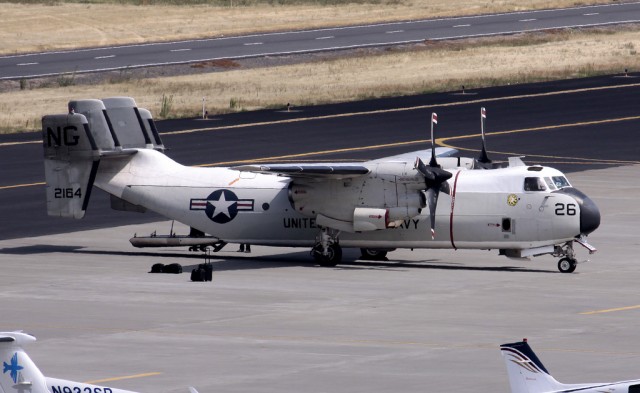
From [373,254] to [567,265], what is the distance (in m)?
6.00

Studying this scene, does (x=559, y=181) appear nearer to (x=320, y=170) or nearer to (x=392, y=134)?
(x=320, y=170)

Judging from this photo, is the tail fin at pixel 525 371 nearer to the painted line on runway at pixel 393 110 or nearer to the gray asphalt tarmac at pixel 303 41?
the painted line on runway at pixel 393 110

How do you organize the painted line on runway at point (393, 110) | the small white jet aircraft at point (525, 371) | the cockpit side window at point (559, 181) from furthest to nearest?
the painted line on runway at point (393, 110)
the cockpit side window at point (559, 181)
the small white jet aircraft at point (525, 371)

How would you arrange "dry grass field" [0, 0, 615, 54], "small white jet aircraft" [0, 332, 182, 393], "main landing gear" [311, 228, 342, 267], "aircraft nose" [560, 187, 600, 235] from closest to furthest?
"small white jet aircraft" [0, 332, 182, 393] → "aircraft nose" [560, 187, 600, 235] → "main landing gear" [311, 228, 342, 267] → "dry grass field" [0, 0, 615, 54]

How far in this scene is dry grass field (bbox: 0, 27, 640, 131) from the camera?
80.2 metres

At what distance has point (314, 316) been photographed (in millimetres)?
32312

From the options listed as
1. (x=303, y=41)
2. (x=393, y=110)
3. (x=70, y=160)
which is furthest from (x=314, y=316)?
(x=303, y=41)

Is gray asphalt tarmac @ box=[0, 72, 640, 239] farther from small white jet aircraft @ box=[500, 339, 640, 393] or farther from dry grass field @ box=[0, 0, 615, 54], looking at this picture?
dry grass field @ box=[0, 0, 615, 54]

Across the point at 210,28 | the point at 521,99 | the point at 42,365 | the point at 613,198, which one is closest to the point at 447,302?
the point at 42,365

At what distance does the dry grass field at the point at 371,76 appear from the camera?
8025 cm

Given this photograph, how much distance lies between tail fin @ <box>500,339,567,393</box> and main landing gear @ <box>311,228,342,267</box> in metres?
20.7

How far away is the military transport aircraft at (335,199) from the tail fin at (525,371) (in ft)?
62.2

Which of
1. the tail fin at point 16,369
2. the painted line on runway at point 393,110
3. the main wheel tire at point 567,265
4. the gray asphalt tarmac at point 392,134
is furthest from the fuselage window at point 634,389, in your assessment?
the painted line on runway at point 393,110

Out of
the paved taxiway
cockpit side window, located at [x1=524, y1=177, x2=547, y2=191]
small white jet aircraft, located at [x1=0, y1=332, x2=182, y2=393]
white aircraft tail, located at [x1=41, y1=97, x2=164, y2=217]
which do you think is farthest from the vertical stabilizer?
small white jet aircraft, located at [x1=0, y1=332, x2=182, y2=393]
